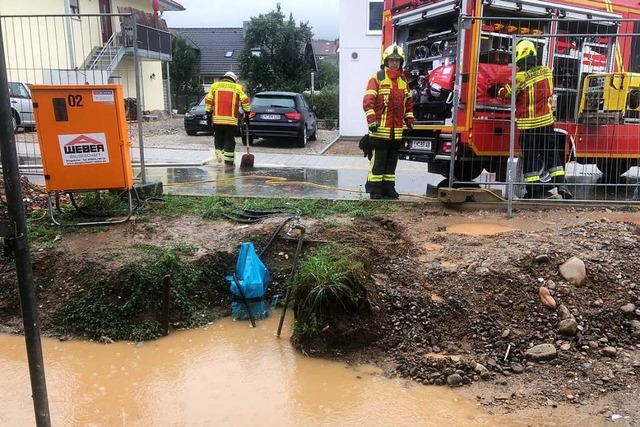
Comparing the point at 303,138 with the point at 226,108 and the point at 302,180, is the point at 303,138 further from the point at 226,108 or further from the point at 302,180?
the point at 302,180

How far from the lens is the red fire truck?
23.6 ft

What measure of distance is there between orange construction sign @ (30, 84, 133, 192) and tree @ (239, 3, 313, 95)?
982 inches

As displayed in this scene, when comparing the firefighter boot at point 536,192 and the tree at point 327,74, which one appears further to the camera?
the tree at point 327,74

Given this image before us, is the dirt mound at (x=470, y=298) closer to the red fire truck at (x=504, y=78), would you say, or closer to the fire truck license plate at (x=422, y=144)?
the red fire truck at (x=504, y=78)

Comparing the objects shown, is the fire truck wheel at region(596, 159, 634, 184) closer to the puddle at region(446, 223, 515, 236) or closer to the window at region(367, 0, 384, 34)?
the puddle at region(446, 223, 515, 236)

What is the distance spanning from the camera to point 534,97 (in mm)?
6664

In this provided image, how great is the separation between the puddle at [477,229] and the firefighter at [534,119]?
31.4 inches

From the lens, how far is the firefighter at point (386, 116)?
6836 mm

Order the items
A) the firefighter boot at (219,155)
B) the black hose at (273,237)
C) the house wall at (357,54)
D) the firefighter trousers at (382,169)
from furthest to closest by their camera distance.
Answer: the house wall at (357,54) < the firefighter boot at (219,155) < the firefighter trousers at (382,169) < the black hose at (273,237)

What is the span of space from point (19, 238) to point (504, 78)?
6.62 m

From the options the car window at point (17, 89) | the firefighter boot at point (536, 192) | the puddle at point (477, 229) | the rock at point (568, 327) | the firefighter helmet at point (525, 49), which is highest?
the firefighter helmet at point (525, 49)

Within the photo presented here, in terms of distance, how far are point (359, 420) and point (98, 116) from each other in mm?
3697

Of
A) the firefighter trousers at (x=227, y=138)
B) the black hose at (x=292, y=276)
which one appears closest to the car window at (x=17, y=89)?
the firefighter trousers at (x=227, y=138)

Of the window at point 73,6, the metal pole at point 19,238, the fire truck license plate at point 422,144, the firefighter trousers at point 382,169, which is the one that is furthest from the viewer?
the window at point 73,6
